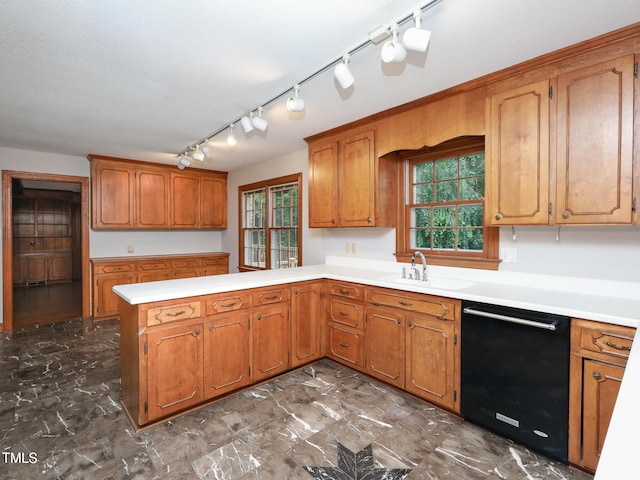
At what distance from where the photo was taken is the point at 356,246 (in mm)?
3822

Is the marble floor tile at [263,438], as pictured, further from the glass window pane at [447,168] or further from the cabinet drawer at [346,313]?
the glass window pane at [447,168]

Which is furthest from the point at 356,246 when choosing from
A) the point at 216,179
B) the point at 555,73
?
the point at 216,179

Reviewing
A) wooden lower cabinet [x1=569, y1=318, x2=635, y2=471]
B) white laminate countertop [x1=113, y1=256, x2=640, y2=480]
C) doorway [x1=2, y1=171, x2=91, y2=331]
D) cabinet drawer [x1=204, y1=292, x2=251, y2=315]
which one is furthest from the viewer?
doorway [x1=2, y1=171, x2=91, y2=331]

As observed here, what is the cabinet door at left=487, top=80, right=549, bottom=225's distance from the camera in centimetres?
216

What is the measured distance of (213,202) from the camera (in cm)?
600

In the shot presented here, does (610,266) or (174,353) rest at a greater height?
(610,266)

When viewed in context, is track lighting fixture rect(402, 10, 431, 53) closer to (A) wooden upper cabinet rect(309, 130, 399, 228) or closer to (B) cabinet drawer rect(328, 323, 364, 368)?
(A) wooden upper cabinet rect(309, 130, 399, 228)

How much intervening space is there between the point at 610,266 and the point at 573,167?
27.5 inches

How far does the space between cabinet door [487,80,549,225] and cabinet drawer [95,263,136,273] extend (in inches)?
197

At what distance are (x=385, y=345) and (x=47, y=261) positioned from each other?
380 inches

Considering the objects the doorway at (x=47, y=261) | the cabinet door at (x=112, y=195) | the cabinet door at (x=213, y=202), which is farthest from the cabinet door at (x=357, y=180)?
the doorway at (x=47, y=261)

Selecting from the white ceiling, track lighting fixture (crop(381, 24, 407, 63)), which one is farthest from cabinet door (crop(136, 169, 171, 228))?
track lighting fixture (crop(381, 24, 407, 63))

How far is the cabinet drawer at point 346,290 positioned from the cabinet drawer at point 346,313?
77mm

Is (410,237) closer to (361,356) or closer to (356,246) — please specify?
(356,246)
